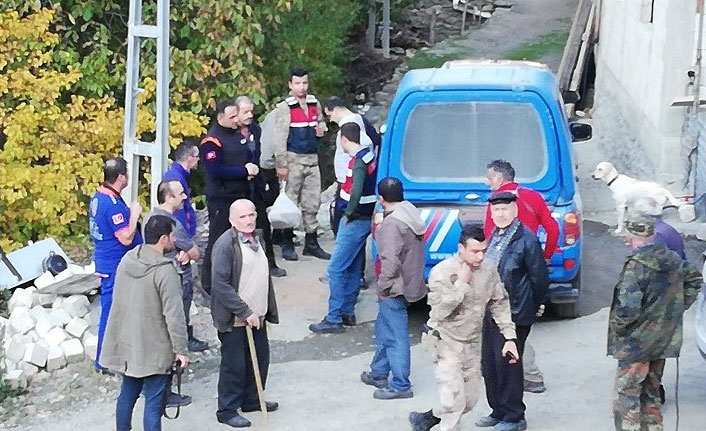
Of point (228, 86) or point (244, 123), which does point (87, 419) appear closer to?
point (244, 123)

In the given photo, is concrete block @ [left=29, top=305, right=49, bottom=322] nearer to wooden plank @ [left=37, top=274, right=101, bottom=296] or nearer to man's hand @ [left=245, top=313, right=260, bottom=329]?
wooden plank @ [left=37, top=274, right=101, bottom=296]

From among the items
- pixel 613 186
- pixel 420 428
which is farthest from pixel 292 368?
pixel 613 186

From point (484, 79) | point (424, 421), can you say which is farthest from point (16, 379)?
point (484, 79)

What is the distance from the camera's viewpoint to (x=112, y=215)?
7.46m

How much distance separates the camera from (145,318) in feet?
20.9

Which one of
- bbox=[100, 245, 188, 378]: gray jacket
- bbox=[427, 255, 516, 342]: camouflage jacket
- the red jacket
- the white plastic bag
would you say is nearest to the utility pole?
the white plastic bag

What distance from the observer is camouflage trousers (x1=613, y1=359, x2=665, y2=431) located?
20.5 feet

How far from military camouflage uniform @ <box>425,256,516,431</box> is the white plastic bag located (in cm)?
386

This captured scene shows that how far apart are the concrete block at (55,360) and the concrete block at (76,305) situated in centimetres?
61

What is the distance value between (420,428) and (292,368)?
1.70 metres

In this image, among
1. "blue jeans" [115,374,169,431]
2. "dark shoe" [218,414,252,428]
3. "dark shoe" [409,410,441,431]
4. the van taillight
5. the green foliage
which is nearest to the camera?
"blue jeans" [115,374,169,431]

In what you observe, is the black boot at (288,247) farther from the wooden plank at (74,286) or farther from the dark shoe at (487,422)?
the dark shoe at (487,422)

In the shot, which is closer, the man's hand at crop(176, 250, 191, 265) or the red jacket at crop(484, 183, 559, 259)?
the red jacket at crop(484, 183, 559, 259)

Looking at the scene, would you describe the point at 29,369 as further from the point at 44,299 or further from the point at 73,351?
the point at 44,299
